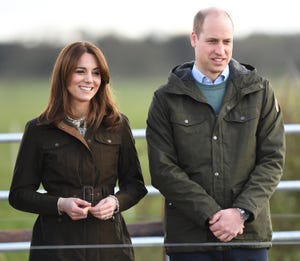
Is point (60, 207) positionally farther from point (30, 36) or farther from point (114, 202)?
point (30, 36)

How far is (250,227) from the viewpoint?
307 centimetres

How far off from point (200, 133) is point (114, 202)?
34 cm

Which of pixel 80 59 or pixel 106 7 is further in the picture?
pixel 106 7

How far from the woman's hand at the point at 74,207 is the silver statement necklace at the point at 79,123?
23 cm

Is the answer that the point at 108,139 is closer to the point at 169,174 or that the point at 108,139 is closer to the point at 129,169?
the point at 129,169

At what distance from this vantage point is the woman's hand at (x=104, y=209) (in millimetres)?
3095

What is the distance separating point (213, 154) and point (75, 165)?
0.43 m

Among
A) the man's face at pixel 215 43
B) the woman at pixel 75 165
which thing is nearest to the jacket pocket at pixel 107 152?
the woman at pixel 75 165

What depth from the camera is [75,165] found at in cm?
316

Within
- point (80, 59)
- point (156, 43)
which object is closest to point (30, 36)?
point (156, 43)

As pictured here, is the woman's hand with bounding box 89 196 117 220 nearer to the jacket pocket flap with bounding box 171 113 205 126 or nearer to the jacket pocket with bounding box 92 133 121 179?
the jacket pocket with bounding box 92 133 121 179

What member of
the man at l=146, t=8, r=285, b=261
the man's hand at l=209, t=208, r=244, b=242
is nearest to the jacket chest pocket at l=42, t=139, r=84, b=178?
the man at l=146, t=8, r=285, b=261

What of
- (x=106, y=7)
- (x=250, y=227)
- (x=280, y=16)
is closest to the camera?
(x=250, y=227)

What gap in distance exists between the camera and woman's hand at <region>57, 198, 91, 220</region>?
308 cm
